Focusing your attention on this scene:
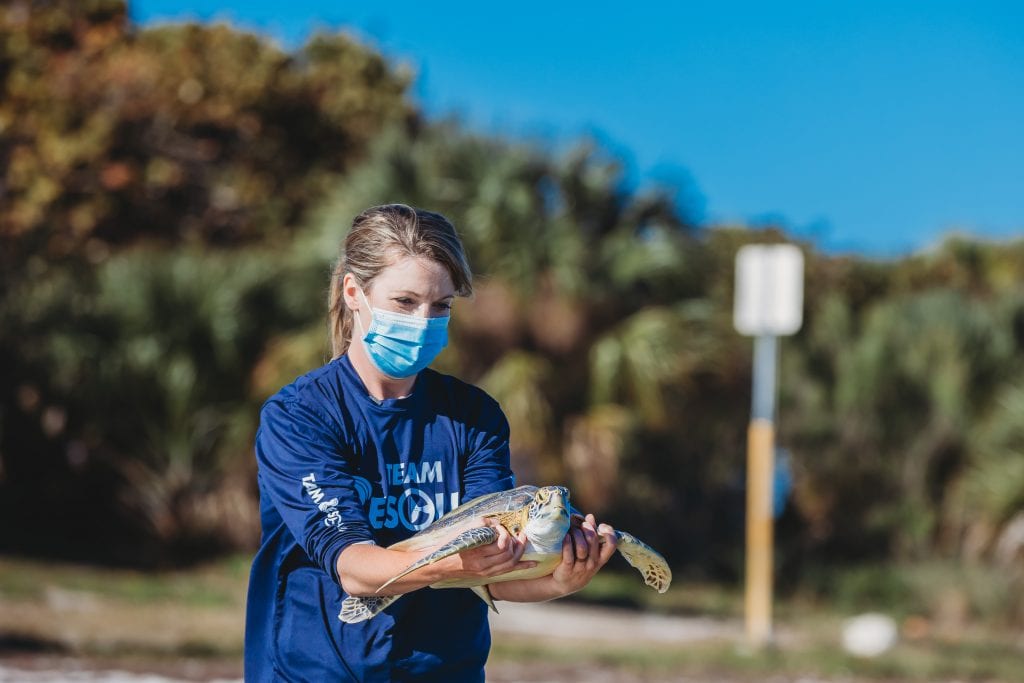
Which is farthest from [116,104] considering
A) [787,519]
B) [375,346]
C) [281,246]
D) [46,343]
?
[375,346]

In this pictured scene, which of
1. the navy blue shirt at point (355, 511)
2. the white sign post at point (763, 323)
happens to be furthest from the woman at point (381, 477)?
the white sign post at point (763, 323)

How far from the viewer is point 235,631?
10.6 metres

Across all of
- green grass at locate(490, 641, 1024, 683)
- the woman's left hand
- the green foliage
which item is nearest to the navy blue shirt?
the woman's left hand

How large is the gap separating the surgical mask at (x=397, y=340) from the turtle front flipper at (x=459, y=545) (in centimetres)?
54

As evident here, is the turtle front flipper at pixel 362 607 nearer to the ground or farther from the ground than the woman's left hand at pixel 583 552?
nearer to the ground

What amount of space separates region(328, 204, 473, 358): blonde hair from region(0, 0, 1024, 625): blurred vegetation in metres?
10.0

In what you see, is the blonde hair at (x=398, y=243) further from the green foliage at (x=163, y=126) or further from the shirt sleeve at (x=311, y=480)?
the green foliage at (x=163, y=126)

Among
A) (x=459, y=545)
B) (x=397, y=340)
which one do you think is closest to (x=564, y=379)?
(x=397, y=340)

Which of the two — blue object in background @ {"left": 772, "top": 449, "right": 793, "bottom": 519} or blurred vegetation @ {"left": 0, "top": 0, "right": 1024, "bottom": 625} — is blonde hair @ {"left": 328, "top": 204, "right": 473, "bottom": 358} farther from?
blue object in background @ {"left": 772, "top": 449, "right": 793, "bottom": 519}

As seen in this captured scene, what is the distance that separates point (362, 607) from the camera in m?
2.56

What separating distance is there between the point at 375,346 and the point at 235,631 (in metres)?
8.26

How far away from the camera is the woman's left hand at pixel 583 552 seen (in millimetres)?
2553

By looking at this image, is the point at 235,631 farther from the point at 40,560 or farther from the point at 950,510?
the point at 950,510

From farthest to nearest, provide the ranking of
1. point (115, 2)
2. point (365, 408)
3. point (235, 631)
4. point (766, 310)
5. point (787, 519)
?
point (115, 2)
point (787, 519)
point (766, 310)
point (235, 631)
point (365, 408)
